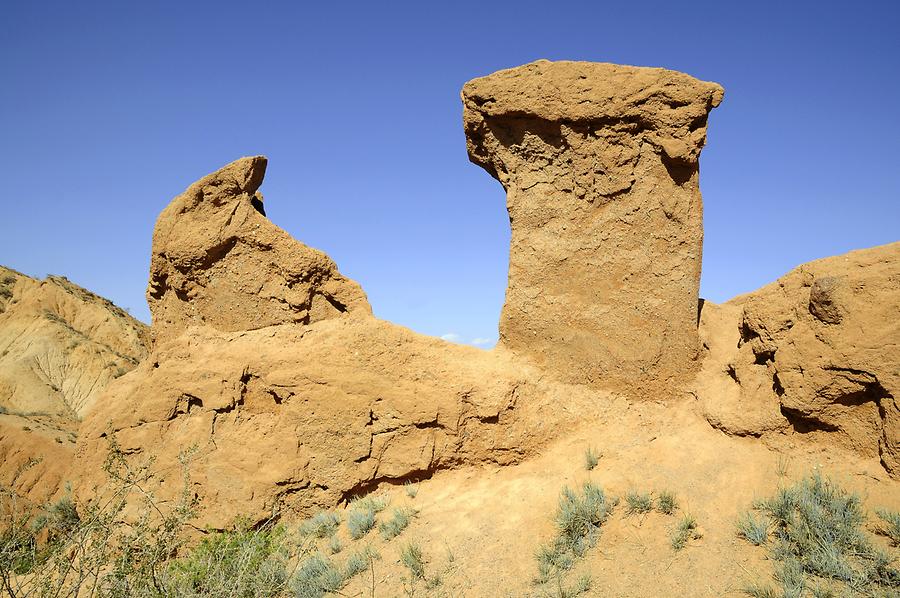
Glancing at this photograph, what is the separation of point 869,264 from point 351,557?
5569 mm

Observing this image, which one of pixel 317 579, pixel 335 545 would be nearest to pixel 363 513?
pixel 335 545

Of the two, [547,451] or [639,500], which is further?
[547,451]

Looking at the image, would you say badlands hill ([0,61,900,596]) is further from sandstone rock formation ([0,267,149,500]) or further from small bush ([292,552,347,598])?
sandstone rock formation ([0,267,149,500])

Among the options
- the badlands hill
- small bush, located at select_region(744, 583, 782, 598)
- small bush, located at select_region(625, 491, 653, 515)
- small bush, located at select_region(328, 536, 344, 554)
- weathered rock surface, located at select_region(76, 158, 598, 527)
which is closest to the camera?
small bush, located at select_region(744, 583, 782, 598)

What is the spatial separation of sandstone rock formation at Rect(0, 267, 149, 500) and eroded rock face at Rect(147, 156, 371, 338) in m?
6.02

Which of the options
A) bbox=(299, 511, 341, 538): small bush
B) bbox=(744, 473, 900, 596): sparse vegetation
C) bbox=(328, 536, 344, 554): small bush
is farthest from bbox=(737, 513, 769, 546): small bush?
bbox=(299, 511, 341, 538): small bush

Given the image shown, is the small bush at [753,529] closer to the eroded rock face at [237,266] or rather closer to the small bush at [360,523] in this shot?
the small bush at [360,523]

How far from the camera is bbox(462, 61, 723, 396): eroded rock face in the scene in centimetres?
651

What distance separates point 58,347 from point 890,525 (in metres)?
19.5

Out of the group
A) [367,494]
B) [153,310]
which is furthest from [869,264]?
[153,310]

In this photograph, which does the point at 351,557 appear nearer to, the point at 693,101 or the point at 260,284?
the point at 260,284

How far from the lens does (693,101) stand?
6402mm

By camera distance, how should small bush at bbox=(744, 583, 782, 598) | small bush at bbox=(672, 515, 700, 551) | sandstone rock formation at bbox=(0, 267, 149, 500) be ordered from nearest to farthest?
small bush at bbox=(744, 583, 782, 598) < small bush at bbox=(672, 515, 700, 551) < sandstone rock formation at bbox=(0, 267, 149, 500)

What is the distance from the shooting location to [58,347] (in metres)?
17.7
